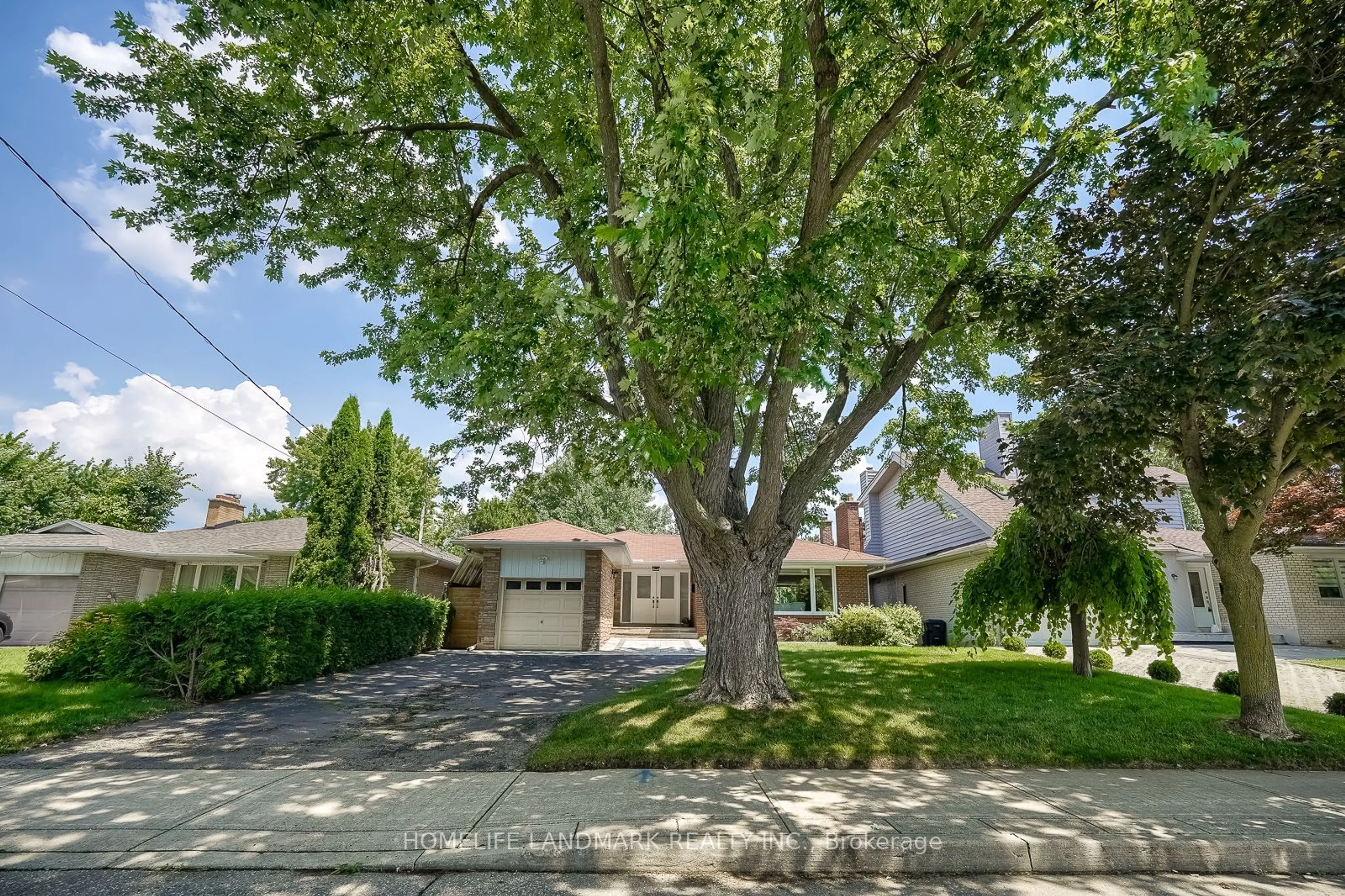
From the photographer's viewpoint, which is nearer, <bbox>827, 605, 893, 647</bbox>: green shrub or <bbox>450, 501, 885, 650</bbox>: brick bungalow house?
<bbox>827, 605, 893, 647</bbox>: green shrub

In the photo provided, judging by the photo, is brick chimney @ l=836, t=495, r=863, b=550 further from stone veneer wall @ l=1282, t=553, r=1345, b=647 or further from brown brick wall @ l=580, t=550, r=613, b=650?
stone veneer wall @ l=1282, t=553, r=1345, b=647

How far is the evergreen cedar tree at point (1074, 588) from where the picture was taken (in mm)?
9047

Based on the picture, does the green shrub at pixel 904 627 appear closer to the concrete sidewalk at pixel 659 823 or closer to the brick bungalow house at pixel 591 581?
the brick bungalow house at pixel 591 581

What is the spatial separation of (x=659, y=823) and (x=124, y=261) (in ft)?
40.9

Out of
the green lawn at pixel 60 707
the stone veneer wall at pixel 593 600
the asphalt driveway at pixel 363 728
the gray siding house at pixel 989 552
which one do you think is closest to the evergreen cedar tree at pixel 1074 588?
the gray siding house at pixel 989 552

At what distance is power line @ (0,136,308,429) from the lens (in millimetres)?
8195

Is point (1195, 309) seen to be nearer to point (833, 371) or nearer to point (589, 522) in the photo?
point (833, 371)

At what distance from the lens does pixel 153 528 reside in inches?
1261

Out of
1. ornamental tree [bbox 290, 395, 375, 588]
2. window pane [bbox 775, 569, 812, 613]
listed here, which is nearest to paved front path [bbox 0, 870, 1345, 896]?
ornamental tree [bbox 290, 395, 375, 588]

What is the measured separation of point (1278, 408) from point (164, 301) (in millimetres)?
17130

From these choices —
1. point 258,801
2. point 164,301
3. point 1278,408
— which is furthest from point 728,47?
point 164,301

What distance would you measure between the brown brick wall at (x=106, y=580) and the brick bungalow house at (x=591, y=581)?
949 centimetres

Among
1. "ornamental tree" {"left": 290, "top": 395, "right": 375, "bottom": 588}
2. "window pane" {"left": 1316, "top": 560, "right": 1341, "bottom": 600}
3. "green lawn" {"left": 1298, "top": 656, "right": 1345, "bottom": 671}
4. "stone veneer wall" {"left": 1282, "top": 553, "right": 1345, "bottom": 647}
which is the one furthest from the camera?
"window pane" {"left": 1316, "top": 560, "right": 1341, "bottom": 600}

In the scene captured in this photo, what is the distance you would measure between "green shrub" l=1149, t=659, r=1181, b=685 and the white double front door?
16456 millimetres
